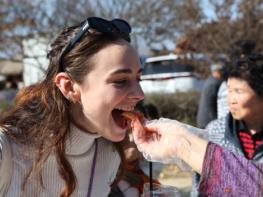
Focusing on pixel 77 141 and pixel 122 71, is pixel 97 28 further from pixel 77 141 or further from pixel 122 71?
pixel 77 141

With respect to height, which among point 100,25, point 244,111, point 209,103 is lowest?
point 244,111

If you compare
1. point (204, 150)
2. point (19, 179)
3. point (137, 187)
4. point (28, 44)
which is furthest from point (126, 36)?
point (28, 44)

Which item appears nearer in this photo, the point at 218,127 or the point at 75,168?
the point at 75,168

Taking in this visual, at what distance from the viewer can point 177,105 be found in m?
12.2

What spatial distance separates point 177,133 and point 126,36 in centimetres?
52

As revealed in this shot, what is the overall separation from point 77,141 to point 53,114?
6.5 inches

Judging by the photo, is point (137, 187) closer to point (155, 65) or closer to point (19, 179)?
point (19, 179)

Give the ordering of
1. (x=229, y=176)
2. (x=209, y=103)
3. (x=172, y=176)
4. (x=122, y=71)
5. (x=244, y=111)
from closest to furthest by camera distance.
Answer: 1. (x=229, y=176)
2. (x=122, y=71)
3. (x=244, y=111)
4. (x=209, y=103)
5. (x=172, y=176)

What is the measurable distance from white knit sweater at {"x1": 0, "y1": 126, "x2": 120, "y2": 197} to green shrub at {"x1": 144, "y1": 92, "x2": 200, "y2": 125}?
379 inches

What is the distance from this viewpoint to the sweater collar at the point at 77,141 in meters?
2.16

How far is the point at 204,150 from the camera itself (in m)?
1.89

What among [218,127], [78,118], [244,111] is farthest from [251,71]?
[78,118]

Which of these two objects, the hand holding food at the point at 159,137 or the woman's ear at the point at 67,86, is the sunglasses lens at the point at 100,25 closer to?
the woman's ear at the point at 67,86

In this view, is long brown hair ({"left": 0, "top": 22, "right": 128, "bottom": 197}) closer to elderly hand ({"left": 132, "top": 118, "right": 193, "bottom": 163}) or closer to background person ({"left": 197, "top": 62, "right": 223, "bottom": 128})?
elderly hand ({"left": 132, "top": 118, "right": 193, "bottom": 163})
